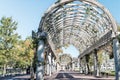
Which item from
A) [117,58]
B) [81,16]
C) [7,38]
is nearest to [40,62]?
[117,58]

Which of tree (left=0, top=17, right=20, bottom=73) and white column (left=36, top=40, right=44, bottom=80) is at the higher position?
tree (left=0, top=17, right=20, bottom=73)

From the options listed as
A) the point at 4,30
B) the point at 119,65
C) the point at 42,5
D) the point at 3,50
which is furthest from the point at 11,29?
the point at 119,65

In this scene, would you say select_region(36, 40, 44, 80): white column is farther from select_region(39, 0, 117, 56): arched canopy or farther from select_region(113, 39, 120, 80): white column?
select_region(113, 39, 120, 80): white column

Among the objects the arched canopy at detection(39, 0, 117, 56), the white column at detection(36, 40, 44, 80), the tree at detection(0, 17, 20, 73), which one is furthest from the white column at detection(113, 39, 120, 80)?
the tree at detection(0, 17, 20, 73)

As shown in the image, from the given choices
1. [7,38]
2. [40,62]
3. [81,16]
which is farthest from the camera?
[7,38]

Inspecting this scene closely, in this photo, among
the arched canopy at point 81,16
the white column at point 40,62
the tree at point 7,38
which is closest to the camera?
the white column at point 40,62

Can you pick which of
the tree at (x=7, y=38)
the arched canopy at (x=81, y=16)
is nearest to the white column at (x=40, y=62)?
the arched canopy at (x=81, y=16)

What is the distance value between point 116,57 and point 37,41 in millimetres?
5988

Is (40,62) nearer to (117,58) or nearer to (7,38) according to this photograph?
(117,58)

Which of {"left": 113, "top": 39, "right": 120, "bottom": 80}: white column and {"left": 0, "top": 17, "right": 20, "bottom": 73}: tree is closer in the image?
{"left": 113, "top": 39, "right": 120, "bottom": 80}: white column

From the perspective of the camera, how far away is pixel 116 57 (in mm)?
17797

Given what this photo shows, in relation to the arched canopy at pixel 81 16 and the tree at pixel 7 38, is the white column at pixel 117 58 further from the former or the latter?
the tree at pixel 7 38

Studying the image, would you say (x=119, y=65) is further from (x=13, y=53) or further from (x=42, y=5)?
(x=13, y=53)

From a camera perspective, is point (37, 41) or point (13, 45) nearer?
point (37, 41)
